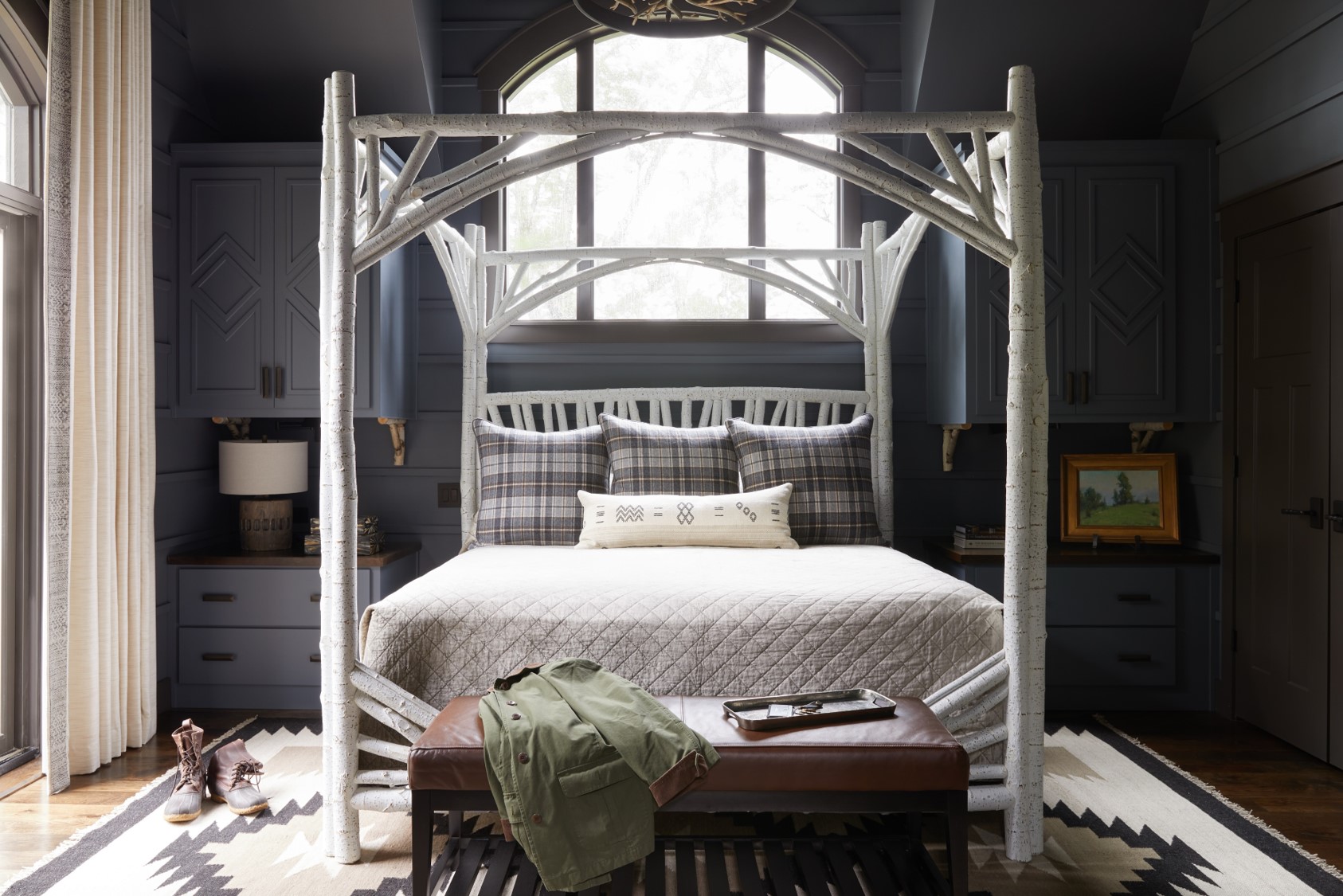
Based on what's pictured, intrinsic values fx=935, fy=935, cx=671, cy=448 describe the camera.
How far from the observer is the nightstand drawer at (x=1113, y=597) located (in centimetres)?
361

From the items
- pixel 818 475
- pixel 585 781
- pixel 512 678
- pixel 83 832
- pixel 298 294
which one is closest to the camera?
pixel 585 781

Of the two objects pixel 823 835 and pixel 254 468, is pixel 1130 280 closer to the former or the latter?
pixel 823 835

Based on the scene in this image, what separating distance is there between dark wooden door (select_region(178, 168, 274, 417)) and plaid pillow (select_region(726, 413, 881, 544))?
1927 mm

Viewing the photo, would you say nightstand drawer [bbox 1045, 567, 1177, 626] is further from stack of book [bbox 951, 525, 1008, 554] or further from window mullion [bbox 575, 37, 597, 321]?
window mullion [bbox 575, 37, 597, 321]

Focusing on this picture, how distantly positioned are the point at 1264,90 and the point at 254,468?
404cm

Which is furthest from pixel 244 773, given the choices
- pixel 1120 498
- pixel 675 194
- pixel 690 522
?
pixel 1120 498

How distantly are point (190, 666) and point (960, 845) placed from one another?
2.98m

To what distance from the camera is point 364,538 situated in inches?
148

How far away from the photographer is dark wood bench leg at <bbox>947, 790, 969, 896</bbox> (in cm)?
194

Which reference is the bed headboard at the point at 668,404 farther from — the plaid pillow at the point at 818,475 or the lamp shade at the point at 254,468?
the lamp shade at the point at 254,468

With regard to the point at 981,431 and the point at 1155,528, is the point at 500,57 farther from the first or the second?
the point at 1155,528

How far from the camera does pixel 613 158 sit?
13.9 feet

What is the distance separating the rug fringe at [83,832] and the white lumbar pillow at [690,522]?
4.86 ft

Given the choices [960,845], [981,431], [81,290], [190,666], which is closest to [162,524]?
[190,666]
